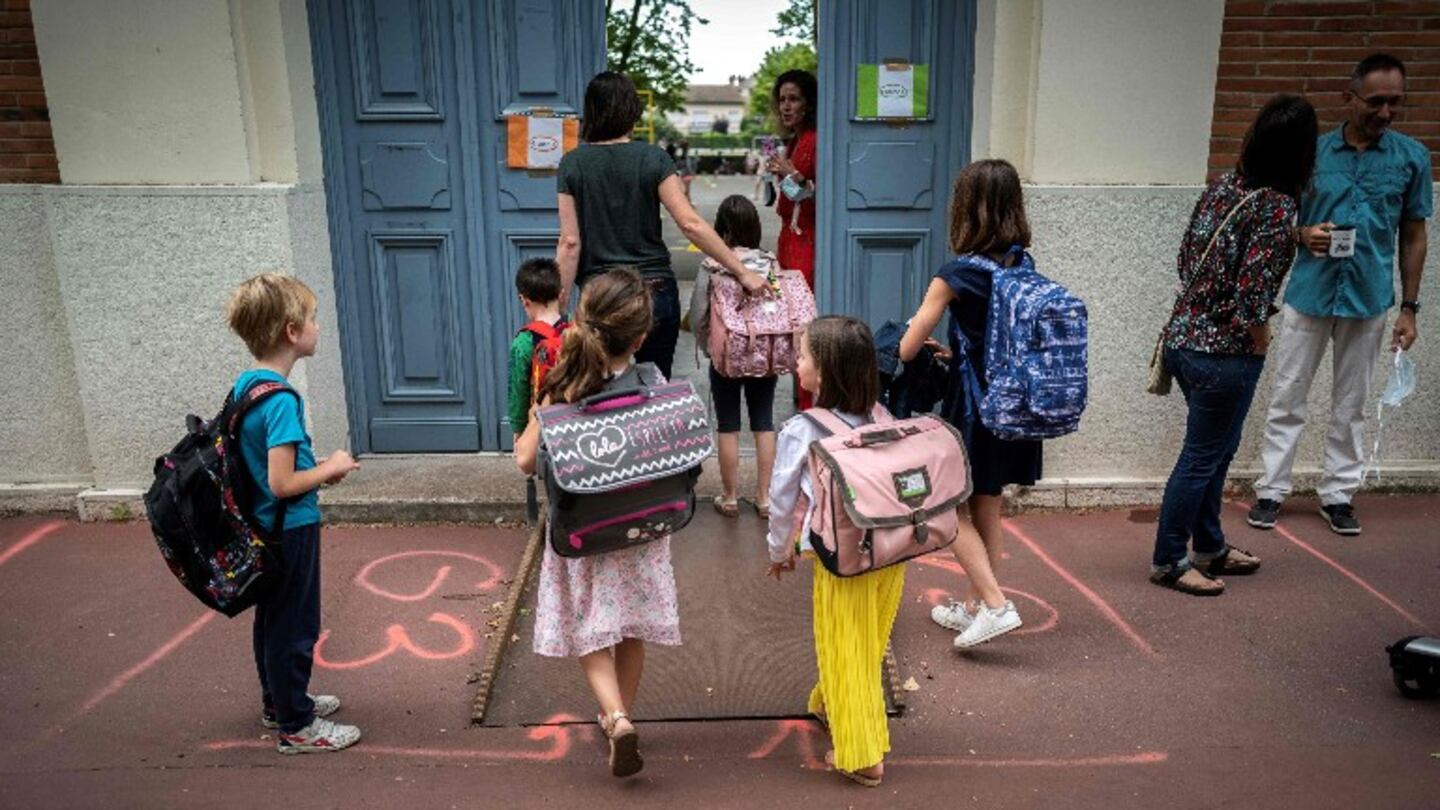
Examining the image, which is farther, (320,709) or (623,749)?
(320,709)

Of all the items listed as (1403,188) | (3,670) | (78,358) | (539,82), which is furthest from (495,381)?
(1403,188)

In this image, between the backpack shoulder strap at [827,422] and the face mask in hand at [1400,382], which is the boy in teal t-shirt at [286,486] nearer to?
the backpack shoulder strap at [827,422]

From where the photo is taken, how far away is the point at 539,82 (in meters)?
5.17

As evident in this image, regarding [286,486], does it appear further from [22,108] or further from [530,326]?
[22,108]

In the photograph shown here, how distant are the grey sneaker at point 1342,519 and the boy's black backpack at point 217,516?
4.53 metres

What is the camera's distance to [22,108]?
480cm

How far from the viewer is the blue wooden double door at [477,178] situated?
5.11 m

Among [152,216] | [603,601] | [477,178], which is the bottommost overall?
[603,601]

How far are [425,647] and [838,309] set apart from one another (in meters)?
2.76

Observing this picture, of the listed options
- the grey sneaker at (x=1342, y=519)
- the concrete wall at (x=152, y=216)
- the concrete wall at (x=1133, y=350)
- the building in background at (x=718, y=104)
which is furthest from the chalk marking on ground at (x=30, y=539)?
the building in background at (x=718, y=104)

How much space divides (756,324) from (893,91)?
5.41 ft

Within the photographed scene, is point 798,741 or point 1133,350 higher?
point 1133,350

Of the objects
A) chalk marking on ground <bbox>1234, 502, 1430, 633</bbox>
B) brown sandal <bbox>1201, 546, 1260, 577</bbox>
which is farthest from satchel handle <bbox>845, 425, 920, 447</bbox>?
chalk marking on ground <bbox>1234, 502, 1430, 633</bbox>

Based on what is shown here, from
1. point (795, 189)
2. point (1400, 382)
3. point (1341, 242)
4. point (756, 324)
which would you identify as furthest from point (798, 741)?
point (1400, 382)
